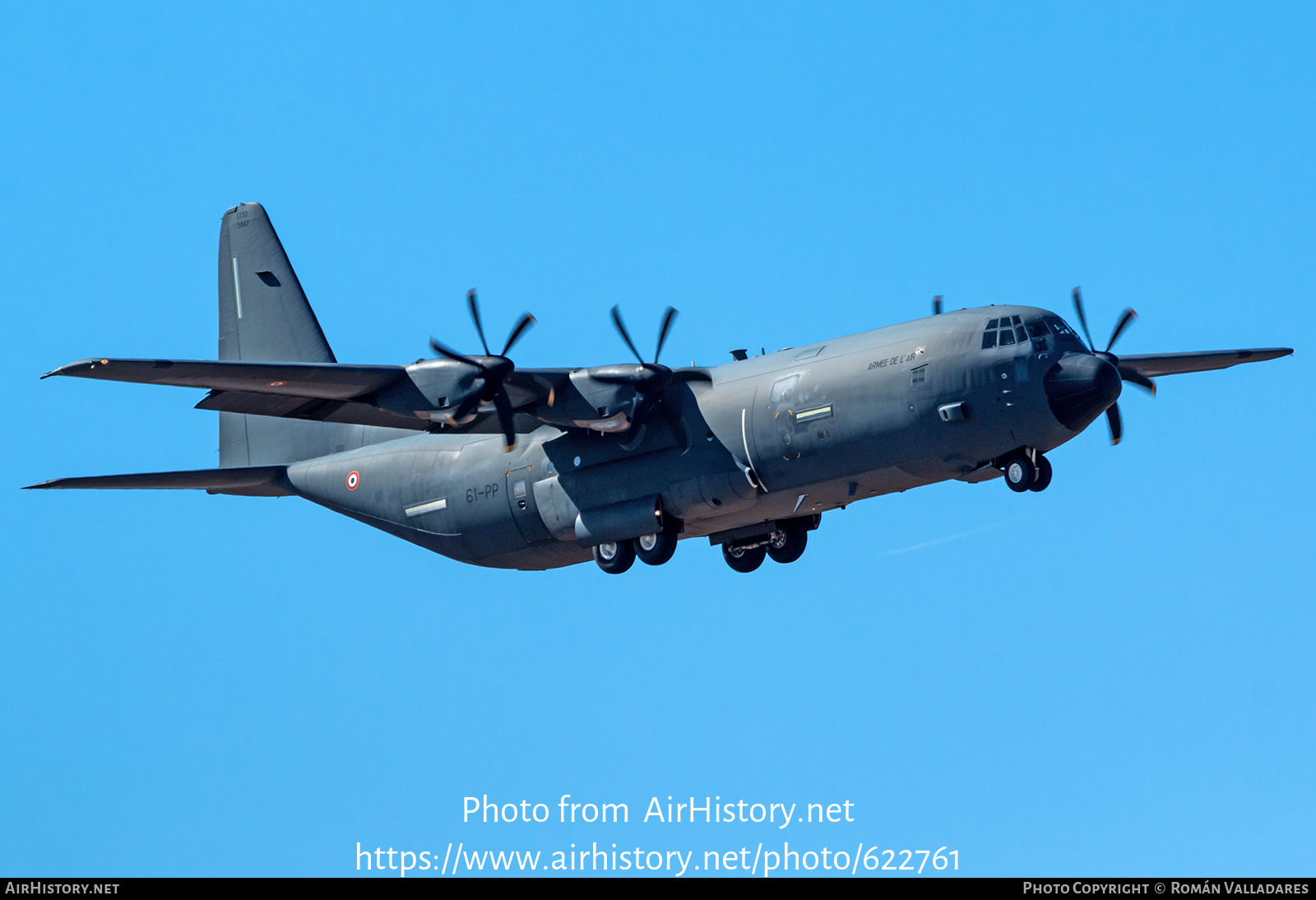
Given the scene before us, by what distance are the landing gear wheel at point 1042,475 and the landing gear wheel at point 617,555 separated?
749 centimetres

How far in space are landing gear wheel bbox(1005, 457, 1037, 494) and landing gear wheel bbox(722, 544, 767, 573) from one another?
239 inches

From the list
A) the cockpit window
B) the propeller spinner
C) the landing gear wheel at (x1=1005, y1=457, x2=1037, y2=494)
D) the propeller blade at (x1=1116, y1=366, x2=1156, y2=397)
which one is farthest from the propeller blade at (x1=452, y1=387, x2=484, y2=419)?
the propeller blade at (x1=1116, y1=366, x2=1156, y2=397)

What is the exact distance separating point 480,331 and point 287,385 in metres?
3.40

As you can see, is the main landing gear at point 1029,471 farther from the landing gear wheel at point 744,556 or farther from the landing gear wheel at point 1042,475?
the landing gear wheel at point 744,556

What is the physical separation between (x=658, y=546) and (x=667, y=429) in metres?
2.11

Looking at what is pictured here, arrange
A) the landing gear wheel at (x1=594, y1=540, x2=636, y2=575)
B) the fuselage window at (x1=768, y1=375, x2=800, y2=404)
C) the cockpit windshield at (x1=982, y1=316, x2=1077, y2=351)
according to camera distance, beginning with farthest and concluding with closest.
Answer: the landing gear wheel at (x1=594, y1=540, x2=636, y2=575) < the fuselage window at (x1=768, y1=375, x2=800, y2=404) < the cockpit windshield at (x1=982, y1=316, x2=1077, y2=351)

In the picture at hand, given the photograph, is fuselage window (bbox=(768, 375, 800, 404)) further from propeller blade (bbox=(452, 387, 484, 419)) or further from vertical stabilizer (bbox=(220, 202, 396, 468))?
vertical stabilizer (bbox=(220, 202, 396, 468))

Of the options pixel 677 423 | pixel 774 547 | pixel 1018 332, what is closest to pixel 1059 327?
pixel 1018 332

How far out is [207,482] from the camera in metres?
31.8

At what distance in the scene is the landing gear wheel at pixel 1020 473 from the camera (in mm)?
25406

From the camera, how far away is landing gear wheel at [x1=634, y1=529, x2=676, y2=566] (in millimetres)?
28188

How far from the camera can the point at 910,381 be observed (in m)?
25.5
